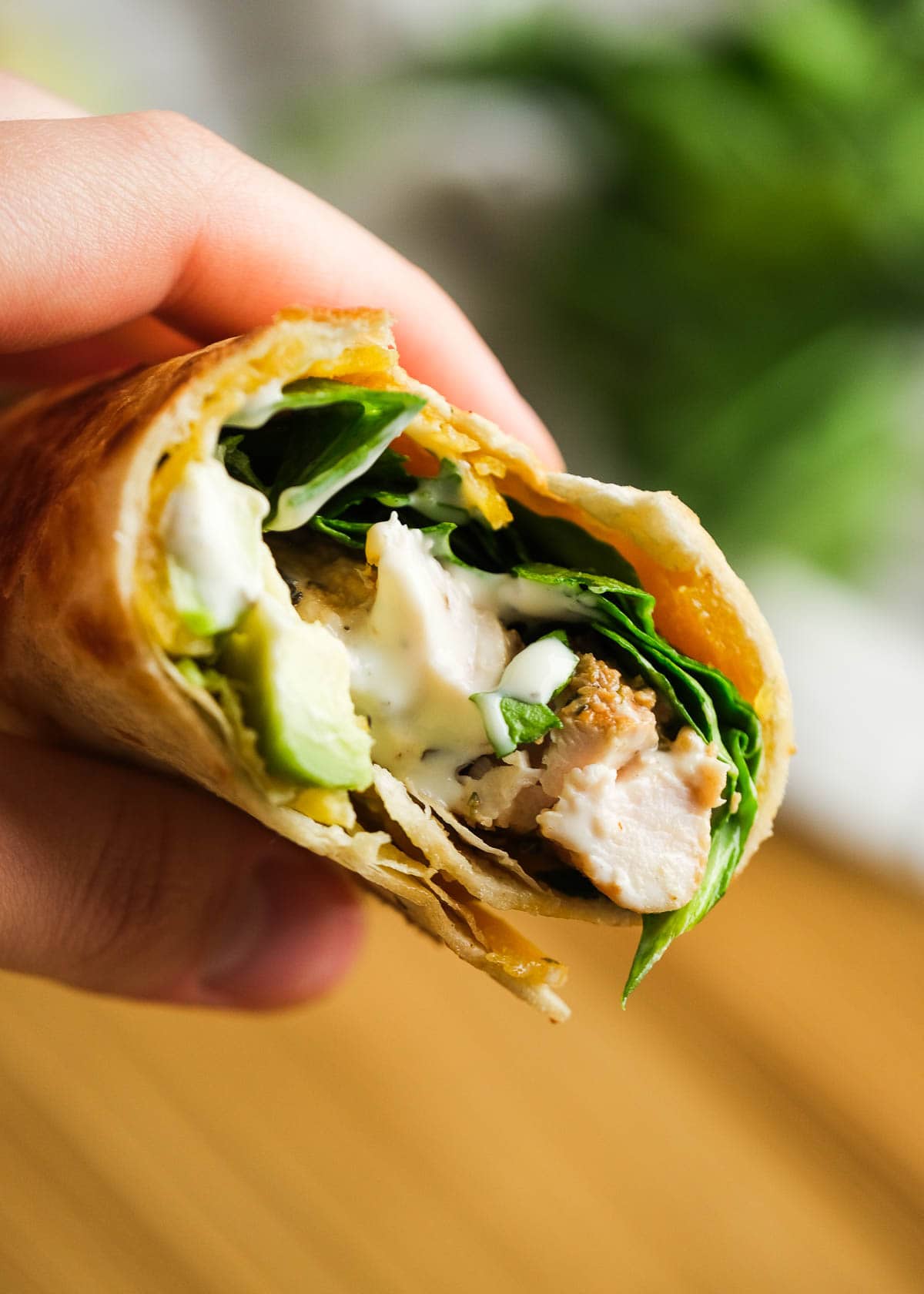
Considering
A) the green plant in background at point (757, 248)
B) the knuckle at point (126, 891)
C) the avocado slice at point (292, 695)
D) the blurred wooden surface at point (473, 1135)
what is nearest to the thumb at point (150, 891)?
the knuckle at point (126, 891)

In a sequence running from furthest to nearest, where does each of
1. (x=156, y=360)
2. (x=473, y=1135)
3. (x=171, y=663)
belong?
(x=473, y=1135) → (x=156, y=360) → (x=171, y=663)

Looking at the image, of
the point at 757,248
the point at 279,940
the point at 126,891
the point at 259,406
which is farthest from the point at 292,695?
the point at 757,248

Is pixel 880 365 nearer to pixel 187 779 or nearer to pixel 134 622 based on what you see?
pixel 187 779

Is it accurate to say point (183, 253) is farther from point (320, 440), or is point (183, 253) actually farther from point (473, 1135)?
point (473, 1135)

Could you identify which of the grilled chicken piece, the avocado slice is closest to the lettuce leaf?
the avocado slice

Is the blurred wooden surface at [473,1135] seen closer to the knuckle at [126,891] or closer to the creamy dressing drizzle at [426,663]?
the knuckle at [126,891]
